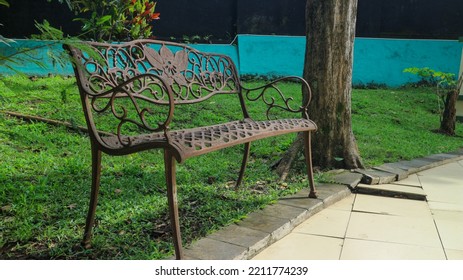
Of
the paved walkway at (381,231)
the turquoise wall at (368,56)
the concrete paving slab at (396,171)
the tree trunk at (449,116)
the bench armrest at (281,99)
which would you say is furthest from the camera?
the turquoise wall at (368,56)

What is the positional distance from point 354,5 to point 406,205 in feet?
5.57

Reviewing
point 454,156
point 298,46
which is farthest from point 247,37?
point 454,156

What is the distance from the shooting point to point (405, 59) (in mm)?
9125

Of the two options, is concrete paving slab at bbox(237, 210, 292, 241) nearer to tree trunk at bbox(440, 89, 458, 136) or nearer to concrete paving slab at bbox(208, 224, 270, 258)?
concrete paving slab at bbox(208, 224, 270, 258)

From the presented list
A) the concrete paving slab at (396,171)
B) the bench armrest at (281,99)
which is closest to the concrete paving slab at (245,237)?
the bench armrest at (281,99)

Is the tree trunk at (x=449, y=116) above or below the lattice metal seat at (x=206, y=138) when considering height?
below

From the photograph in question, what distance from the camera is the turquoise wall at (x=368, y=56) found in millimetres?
8977

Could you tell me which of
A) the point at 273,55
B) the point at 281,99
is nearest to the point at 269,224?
the point at 281,99

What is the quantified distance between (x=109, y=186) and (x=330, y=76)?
6.48ft

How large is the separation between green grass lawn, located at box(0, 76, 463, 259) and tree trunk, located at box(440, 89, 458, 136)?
1072 millimetres

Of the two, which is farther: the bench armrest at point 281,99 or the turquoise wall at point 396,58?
the turquoise wall at point 396,58

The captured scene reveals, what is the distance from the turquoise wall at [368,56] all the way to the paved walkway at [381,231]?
5720mm

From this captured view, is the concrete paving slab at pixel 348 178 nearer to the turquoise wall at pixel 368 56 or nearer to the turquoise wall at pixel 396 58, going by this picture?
the turquoise wall at pixel 368 56
